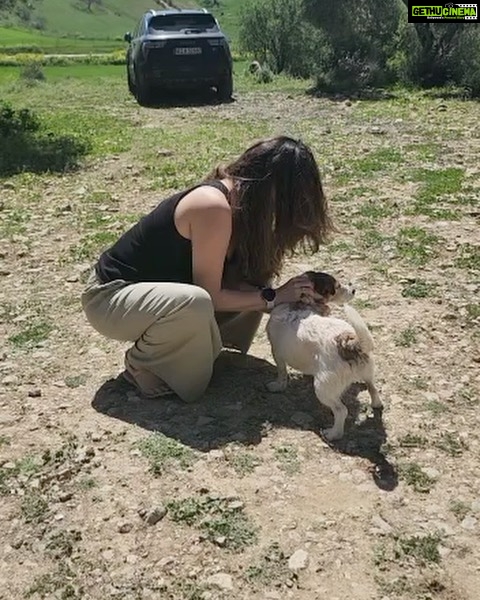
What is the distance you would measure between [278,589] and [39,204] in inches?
247

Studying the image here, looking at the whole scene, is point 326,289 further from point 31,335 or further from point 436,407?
point 31,335

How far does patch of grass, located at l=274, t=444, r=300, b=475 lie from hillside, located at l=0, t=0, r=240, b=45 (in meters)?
81.9

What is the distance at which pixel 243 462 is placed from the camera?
3.51 m

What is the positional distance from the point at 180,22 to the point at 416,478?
15180 millimetres

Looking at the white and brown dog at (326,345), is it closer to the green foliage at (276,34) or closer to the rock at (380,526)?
the rock at (380,526)

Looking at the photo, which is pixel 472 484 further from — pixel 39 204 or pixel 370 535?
pixel 39 204

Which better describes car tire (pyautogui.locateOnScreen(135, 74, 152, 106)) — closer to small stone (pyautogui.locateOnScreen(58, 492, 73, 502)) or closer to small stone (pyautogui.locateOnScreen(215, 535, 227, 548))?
small stone (pyautogui.locateOnScreen(58, 492, 73, 502))

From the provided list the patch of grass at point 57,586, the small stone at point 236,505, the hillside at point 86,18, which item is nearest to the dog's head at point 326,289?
the small stone at point 236,505

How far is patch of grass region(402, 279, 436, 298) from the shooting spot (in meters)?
5.40

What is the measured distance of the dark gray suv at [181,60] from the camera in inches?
627

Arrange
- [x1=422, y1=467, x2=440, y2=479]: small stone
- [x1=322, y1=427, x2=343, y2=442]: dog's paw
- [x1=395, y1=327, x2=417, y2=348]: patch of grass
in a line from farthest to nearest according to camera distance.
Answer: [x1=395, y1=327, x2=417, y2=348]: patch of grass
[x1=322, y1=427, x2=343, y2=442]: dog's paw
[x1=422, y1=467, x2=440, y2=479]: small stone

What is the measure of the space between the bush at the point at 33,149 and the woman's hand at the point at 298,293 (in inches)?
254

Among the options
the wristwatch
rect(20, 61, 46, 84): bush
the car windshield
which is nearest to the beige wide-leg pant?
the wristwatch

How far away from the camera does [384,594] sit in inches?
108
